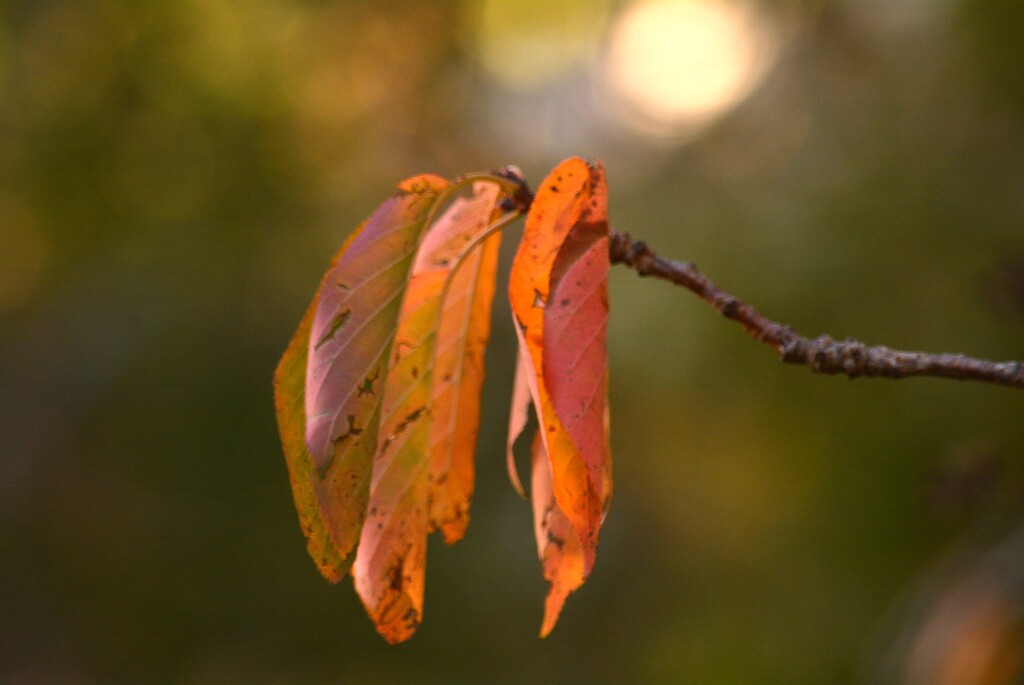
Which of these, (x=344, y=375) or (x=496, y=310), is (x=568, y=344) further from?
(x=496, y=310)

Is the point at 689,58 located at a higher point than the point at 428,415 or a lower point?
higher

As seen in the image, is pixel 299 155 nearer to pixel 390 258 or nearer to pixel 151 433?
pixel 151 433

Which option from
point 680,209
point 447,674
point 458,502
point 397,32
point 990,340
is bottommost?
point 447,674

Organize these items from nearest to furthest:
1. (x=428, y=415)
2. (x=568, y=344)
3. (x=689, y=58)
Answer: (x=568, y=344) < (x=428, y=415) < (x=689, y=58)

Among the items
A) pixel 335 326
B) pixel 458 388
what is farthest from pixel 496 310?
pixel 335 326

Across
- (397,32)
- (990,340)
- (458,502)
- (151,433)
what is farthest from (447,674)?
(458,502)

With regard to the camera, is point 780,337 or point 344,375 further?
point 780,337

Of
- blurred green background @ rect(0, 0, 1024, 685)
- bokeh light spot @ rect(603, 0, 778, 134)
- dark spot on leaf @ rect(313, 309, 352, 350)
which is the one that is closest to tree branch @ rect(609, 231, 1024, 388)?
dark spot on leaf @ rect(313, 309, 352, 350)

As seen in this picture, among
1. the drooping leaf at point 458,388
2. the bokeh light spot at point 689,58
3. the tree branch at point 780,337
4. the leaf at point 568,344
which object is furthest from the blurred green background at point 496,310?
the leaf at point 568,344
